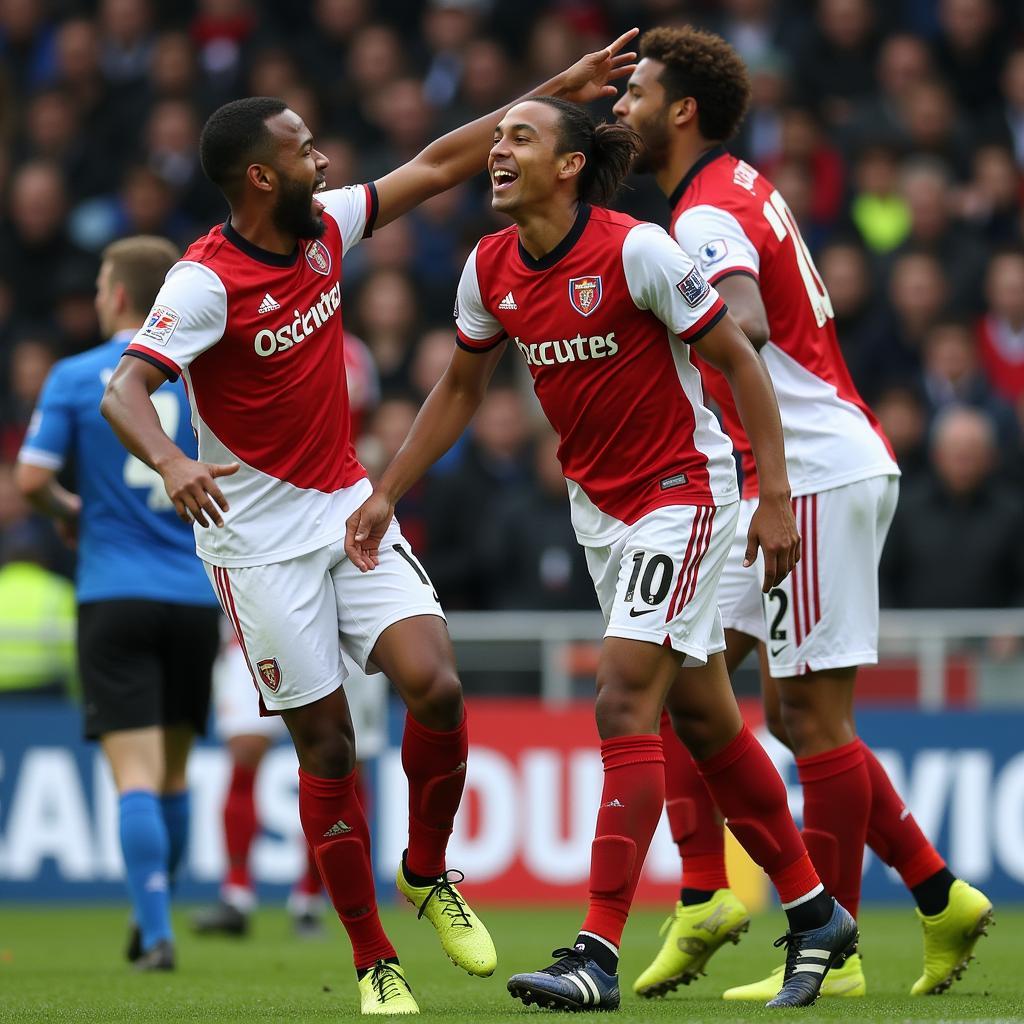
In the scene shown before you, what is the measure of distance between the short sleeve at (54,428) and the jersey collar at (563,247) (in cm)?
242

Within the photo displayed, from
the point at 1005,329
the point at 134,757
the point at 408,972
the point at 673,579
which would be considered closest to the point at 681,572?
the point at 673,579

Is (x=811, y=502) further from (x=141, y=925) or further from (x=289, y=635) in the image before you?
(x=141, y=925)

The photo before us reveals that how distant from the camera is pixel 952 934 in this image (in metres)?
5.98

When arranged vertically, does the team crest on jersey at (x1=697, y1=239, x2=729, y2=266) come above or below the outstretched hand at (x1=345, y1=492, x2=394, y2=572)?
above

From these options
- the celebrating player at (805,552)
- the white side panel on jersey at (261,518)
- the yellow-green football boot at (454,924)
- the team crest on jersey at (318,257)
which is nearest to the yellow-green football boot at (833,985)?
the celebrating player at (805,552)

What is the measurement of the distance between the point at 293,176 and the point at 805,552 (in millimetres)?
1862

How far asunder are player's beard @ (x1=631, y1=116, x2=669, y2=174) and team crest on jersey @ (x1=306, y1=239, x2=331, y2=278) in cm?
108

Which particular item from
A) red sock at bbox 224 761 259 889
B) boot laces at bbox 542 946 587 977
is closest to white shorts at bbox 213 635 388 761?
red sock at bbox 224 761 259 889

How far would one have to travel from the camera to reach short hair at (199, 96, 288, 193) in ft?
17.9

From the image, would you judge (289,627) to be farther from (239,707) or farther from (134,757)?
(239,707)

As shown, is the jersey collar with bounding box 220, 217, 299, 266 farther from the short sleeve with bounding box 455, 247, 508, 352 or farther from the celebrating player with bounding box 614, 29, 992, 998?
the celebrating player with bounding box 614, 29, 992, 998

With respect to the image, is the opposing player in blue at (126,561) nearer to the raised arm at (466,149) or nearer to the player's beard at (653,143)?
the raised arm at (466,149)

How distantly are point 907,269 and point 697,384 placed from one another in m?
6.55

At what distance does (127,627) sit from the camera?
711 cm
